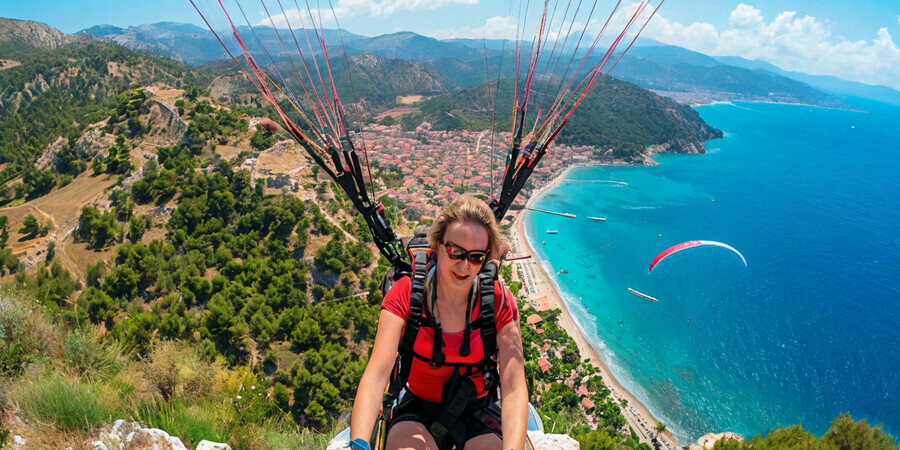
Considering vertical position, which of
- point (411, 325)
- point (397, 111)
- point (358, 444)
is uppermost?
point (397, 111)

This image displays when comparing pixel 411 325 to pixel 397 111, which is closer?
pixel 411 325

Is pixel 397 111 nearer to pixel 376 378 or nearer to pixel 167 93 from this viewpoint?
pixel 167 93

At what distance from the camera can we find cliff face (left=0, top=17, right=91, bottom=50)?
93.9 meters

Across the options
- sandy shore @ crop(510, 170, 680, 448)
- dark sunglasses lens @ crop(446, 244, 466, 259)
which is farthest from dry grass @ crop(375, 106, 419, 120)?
dark sunglasses lens @ crop(446, 244, 466, 259)

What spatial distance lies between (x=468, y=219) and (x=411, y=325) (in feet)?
2.27

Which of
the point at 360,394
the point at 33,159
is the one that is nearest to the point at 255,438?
the point at 360,394

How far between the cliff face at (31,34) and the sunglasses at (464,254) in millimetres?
136522

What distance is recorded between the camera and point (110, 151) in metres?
32.5

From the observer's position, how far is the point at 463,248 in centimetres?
227

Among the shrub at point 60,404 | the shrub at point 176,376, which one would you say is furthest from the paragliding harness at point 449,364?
the shrub at point 176,376

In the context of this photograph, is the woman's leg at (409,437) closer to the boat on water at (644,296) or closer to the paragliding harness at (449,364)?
the paragliding harness at (449,364)

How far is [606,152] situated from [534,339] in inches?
2560

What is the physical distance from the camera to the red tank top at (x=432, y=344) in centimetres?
237

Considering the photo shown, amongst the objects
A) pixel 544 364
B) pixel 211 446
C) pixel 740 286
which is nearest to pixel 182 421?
pixel 211 446
